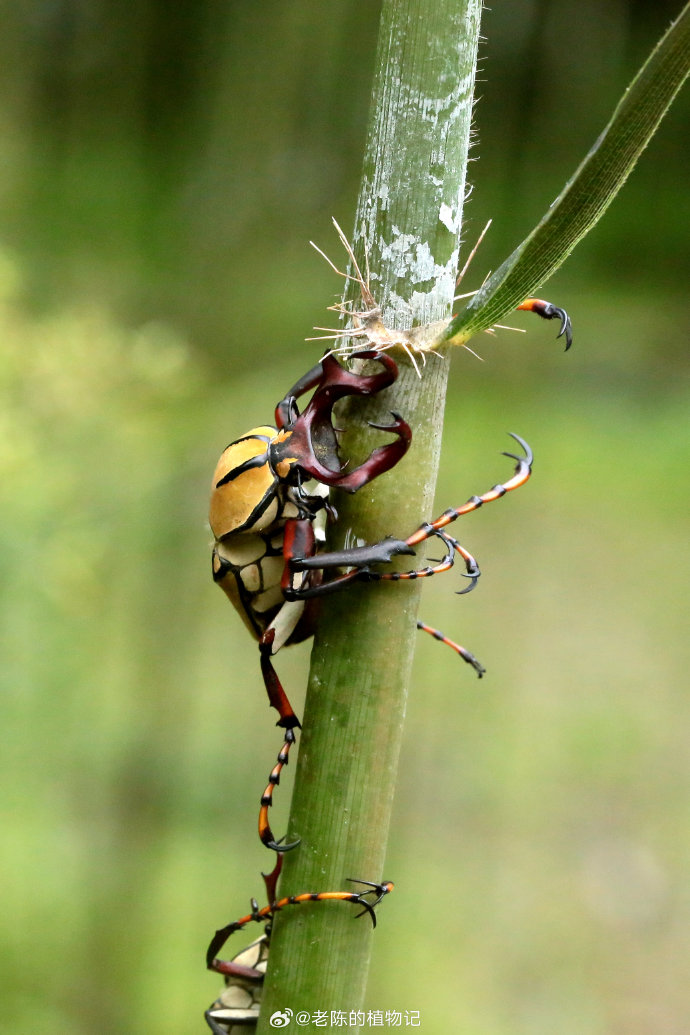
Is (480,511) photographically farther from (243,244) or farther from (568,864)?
(243,244)

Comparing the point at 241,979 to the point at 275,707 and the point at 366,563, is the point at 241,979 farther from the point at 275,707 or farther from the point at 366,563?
the point at 366,563

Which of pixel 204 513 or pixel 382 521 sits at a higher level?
pixel 204 513

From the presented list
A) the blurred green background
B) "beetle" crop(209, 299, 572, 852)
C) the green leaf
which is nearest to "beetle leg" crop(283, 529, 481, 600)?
"beetle" crop(209, 299, 572, 852)

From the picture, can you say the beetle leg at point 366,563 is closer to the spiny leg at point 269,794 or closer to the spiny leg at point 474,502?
the spiny leg at point 474,502

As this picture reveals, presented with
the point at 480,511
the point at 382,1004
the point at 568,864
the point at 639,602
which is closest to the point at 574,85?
the point at 480,511

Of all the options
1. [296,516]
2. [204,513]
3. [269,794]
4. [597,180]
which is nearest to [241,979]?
[269,794]

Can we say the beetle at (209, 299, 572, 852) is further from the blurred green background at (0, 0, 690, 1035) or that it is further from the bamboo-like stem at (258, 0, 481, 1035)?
the blurred green background at (0, 0, 690, 1035)
